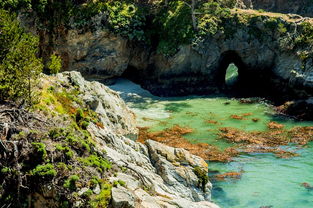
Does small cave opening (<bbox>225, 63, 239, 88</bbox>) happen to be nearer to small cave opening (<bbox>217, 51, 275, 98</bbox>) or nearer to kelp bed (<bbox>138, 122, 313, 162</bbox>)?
small cave opening (<bbox>217, 51, 275, 98</bbox>)

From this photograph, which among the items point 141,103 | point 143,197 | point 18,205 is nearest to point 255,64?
point 141,103

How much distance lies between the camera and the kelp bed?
85.4ft

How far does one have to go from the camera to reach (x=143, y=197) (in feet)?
41.4

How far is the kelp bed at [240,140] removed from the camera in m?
26.0

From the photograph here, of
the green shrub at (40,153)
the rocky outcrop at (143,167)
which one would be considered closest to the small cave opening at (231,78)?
the rocky outcrop at (143,167)

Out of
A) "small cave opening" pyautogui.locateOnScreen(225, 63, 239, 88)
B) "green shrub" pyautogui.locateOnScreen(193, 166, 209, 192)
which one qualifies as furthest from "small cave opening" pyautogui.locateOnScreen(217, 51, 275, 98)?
"green shrub" pyautogui.locateOnScreen(193, 166, 209, 192)

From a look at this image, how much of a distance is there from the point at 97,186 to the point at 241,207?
10086mm

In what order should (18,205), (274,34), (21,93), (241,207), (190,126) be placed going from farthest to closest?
(274,34)
(190,126)
(241,207)
(21,93)
(18,205)

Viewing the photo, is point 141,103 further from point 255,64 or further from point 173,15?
point 255,64

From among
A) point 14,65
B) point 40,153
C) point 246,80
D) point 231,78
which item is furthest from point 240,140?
point 231,78

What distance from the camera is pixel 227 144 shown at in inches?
1097

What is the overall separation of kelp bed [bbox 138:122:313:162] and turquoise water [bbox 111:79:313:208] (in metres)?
0.74

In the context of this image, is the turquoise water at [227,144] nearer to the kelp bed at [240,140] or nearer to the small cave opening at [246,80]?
the kelp bed at [240,140]

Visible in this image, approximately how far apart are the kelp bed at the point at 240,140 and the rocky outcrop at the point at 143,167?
6.05 m
